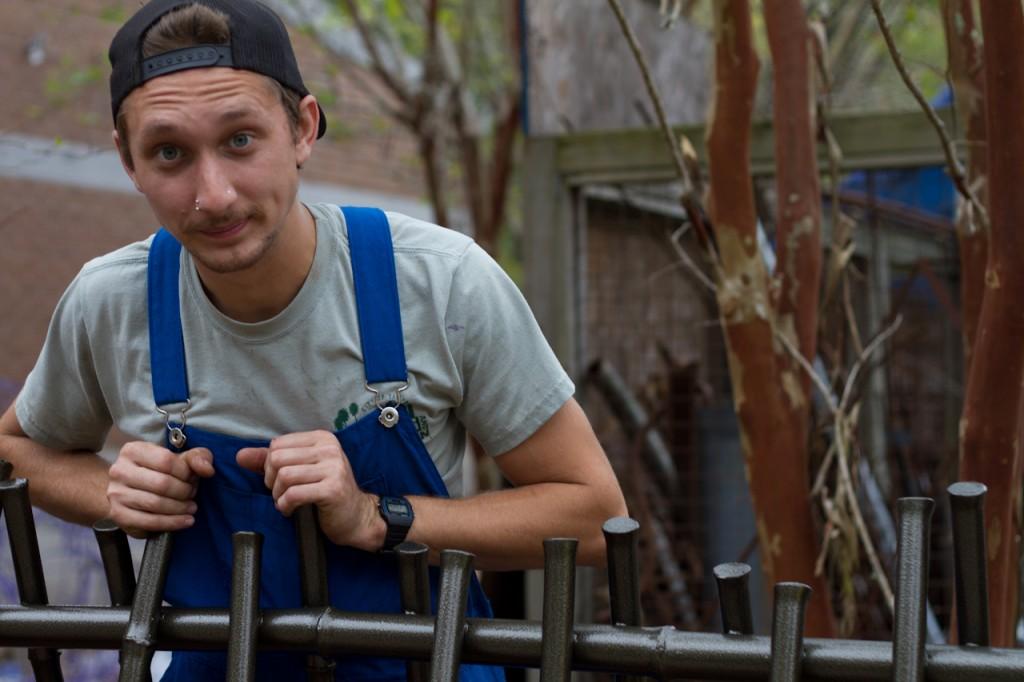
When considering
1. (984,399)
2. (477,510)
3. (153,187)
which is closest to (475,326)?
(477,510)

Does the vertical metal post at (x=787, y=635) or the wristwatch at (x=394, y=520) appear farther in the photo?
the wristwatch at (x=394, y=520)

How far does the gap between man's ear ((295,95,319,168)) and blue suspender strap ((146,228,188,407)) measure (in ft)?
0.90

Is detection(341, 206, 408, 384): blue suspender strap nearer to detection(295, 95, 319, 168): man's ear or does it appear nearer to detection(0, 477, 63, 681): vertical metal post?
detection(295, 95, 319, 168): man's ear

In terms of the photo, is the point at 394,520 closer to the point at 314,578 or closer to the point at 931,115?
the point at 314,578

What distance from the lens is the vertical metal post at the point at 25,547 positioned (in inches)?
71.0

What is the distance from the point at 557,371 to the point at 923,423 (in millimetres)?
3005

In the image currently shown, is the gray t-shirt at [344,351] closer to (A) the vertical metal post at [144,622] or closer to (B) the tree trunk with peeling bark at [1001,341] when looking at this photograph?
(A) the vertical metal post at [144,622]

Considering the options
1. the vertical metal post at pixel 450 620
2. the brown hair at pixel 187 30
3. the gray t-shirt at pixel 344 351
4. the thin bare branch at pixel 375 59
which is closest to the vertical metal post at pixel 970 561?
the vertical metal post at pixel 450 620

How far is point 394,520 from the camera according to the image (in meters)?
1.88

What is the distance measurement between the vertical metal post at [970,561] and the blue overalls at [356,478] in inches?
30.3

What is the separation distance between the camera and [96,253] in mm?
5367

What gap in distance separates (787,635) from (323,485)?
646 millimetres

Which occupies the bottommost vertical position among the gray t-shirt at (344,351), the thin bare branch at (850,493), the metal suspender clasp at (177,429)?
the thin bare branch at (850,493)

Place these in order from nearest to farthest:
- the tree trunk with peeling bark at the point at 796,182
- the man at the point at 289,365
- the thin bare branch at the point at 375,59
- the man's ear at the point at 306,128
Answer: the man at the point at 289,365, the man's ear at the point at 306,128, the tree trunk with peeling bark at the point at 796,182, the thin bare branch at the point at 375,59
